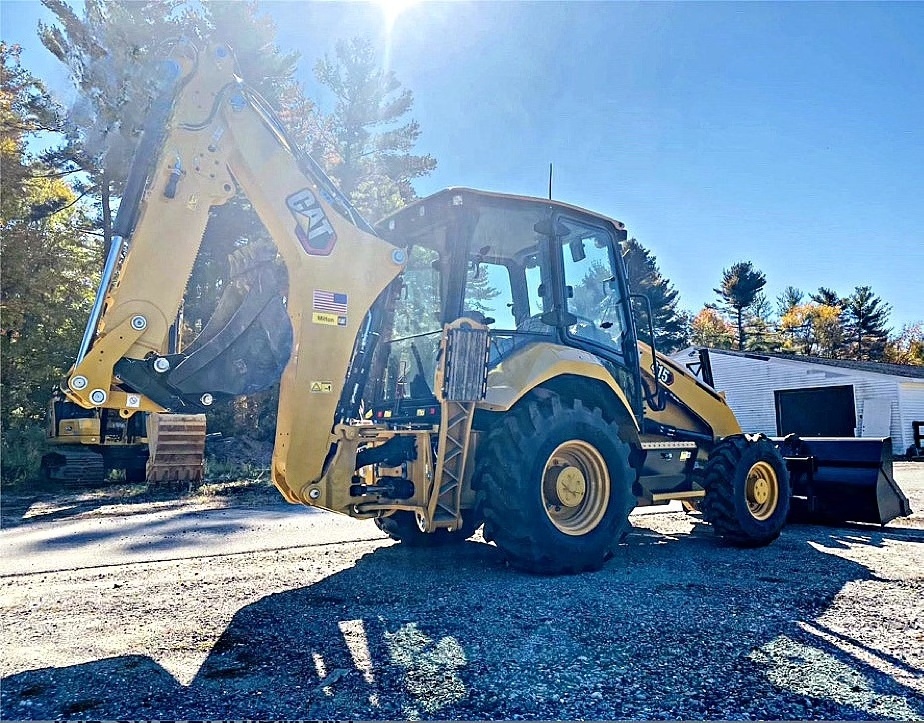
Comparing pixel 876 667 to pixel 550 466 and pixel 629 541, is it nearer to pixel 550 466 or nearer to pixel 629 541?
pixel 550 466

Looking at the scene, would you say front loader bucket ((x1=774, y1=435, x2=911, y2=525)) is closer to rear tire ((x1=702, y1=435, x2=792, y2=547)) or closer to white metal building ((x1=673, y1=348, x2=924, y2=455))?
Result: rear tire ((x1=702, y1=435, x2=792, y2=547))

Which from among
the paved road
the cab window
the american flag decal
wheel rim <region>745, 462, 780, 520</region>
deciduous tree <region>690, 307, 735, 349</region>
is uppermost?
deciduous tree <region>690, 307, 735, 349</region>

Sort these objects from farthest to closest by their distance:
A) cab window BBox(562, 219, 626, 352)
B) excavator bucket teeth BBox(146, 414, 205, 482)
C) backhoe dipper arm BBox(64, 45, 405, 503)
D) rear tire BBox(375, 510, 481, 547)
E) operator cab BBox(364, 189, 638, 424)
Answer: excavator bucket teeth BBox(146, 414, 205, 482), rear tire BBox(375, 510, 481, 547), cab window BBox(562, 219, 626, 352), operator cab BBox(364, 189, 638, 424), backhoe dipper arm BBox(64, 45, 405, 503)

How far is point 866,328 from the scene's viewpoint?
183ft

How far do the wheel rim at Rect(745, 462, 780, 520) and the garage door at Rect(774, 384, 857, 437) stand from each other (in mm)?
19794

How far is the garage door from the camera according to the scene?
80.9ft

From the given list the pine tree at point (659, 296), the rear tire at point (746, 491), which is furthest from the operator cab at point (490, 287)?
the pine tree at point (659, 296)

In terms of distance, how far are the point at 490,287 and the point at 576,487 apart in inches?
68.3

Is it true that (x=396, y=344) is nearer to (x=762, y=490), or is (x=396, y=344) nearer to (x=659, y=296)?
(x=762, y=490)

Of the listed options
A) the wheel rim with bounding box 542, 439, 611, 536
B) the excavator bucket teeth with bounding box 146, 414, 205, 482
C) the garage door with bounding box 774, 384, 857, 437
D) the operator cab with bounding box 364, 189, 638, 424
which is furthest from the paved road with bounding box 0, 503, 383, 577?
the garage door with bounding box 774, 384, 857, 437

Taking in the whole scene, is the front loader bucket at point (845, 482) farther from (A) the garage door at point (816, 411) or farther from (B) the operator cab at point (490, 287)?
(A) the garage door at point (816, 411)

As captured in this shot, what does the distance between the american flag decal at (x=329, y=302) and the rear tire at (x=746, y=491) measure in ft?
12.2

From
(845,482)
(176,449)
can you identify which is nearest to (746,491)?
(845,482)

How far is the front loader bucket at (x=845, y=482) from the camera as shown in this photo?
7.58 m
